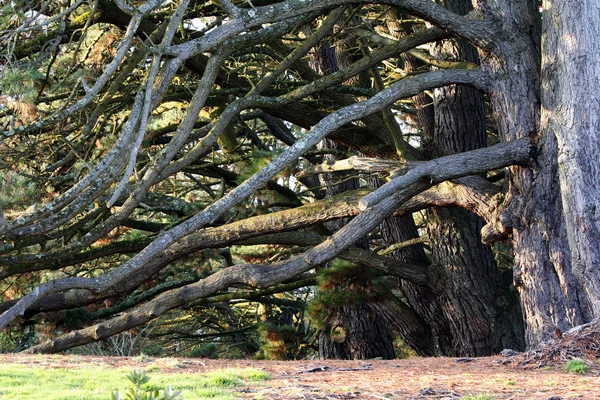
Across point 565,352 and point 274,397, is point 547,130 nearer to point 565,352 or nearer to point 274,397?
point 565,352

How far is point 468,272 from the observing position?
33.8 feet

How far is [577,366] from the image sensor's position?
5.68 metres

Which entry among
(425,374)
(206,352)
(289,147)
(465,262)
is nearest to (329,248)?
(289,147)

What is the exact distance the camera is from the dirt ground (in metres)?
4.61

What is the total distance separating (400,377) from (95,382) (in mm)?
2006

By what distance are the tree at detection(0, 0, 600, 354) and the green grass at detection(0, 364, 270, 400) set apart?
4.30 feet

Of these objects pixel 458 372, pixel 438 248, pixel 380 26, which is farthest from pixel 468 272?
pixel 458 372

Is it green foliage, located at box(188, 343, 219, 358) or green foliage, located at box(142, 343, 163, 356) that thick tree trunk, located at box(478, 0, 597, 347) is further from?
green foliage, located at box(142, 343, 163, 356)

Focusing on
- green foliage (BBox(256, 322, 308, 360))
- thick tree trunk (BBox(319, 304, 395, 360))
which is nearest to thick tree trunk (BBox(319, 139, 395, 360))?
thick tree trunk (BBox(319, 304, 395, 360))

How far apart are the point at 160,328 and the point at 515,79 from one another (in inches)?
442

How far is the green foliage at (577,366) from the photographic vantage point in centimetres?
565

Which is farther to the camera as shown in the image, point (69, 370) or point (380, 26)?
point (380, 26)

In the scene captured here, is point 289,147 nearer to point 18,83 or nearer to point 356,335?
point 18,83

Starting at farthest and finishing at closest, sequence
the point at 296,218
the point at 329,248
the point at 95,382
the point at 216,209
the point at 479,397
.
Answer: the point at 296,218
the point at 329,248
the point at 216,209
the point at 95,382
the point at 479,397
